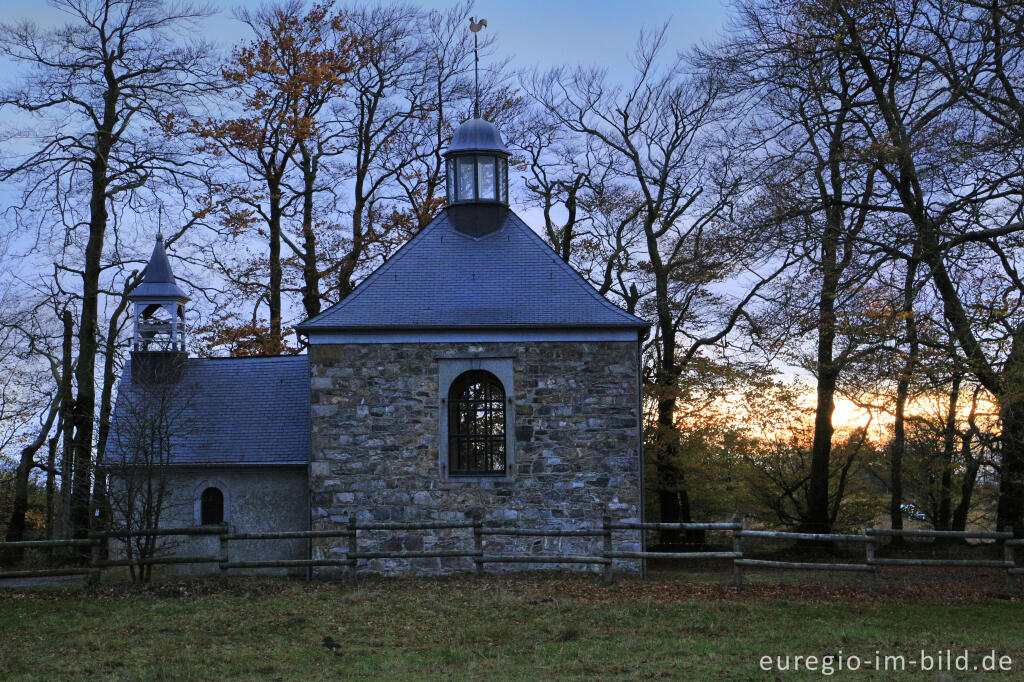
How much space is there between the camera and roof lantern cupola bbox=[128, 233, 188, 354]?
22.2 metres

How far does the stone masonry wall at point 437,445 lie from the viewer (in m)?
17.3

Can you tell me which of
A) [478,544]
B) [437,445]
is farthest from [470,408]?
[478,544]

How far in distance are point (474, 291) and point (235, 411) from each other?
17.5ft

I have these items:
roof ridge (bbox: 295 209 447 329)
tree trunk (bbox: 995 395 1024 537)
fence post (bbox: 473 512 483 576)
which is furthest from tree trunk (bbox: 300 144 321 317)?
tree trunk (bbox: 995 395 1024 537)

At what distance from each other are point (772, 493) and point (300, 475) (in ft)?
38.2

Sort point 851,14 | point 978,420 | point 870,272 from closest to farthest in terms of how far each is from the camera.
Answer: point 870,272
point 851,14
point 978,420

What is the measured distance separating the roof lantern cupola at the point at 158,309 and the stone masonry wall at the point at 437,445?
5.83 meters

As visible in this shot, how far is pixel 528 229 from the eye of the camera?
1950cm

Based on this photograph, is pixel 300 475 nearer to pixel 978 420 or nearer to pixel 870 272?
pixel 870 272

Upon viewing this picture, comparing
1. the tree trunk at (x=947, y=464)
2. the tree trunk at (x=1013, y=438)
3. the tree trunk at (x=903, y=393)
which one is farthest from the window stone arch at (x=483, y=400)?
the tree trunk at (x=947, y=464)

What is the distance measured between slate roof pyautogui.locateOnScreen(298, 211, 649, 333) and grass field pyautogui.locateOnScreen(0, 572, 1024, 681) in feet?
13.9

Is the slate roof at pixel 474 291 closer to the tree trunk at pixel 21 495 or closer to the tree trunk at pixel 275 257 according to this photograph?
the tree trunk at pixel 275 257

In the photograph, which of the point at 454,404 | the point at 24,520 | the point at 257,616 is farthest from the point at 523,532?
the point at 24,520

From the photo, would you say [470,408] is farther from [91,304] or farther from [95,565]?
[91,304]
